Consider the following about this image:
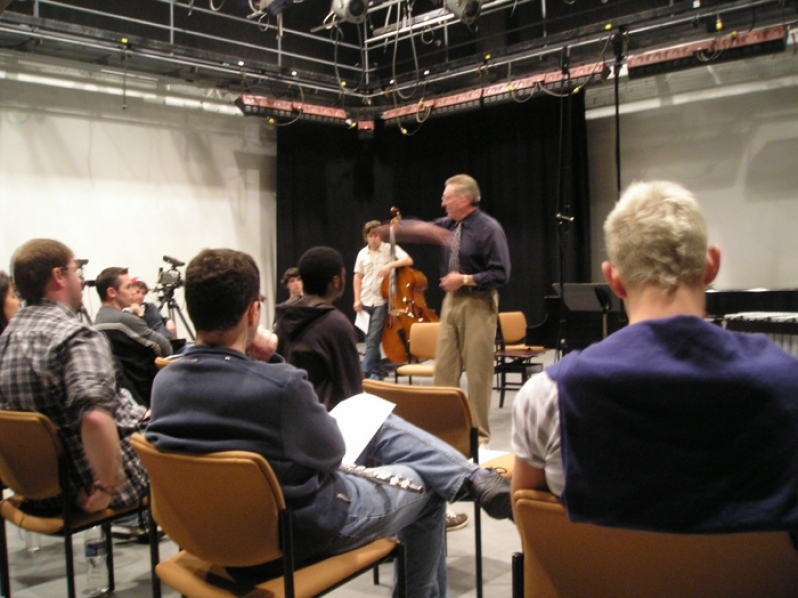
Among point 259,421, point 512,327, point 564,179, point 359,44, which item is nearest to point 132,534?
point 259,421

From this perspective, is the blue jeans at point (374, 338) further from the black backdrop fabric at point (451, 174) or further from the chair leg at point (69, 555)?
the chair leg at point (69, 555)

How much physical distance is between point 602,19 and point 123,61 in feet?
16.6

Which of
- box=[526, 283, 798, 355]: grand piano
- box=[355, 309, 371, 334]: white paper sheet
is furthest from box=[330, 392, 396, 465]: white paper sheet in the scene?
box=[355, 309, 371, 334]: white paper sheet

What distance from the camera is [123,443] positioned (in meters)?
2.28

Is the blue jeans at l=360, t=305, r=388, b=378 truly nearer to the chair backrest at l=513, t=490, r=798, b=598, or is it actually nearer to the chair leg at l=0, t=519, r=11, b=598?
the chair leg at l=0, t=519, r=11, b=598

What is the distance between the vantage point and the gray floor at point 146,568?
8.13 feet

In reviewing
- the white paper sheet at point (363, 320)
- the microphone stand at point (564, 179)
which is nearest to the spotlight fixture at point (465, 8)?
the microphone stand at point (564, 179)

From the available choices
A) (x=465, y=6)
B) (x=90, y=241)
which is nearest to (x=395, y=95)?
(x=465, y=6)

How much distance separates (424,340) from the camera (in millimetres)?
4688

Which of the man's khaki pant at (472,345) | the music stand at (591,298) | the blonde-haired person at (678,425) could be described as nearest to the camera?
the blonde-haired person at (678,425)

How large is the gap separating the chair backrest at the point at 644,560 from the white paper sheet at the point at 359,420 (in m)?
0.77

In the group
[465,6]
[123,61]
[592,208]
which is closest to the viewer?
[465,6]

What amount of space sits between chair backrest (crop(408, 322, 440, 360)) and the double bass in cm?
112

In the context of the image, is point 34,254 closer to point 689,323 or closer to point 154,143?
point 689,323
